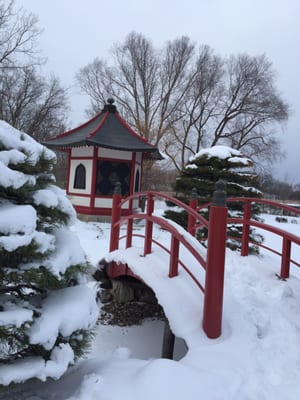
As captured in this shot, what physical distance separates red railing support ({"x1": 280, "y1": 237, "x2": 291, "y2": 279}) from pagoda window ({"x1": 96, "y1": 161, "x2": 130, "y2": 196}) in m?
8.37

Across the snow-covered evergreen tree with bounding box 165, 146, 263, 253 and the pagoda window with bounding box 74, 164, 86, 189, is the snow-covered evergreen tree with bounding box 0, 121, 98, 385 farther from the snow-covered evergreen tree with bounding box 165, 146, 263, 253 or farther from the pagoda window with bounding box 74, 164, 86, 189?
the pagoda window with bounding box 74, 164, 86, 189

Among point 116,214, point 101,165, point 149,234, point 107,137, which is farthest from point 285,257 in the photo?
point 107,137

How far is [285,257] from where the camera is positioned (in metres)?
3.76

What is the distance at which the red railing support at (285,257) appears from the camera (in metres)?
3.68

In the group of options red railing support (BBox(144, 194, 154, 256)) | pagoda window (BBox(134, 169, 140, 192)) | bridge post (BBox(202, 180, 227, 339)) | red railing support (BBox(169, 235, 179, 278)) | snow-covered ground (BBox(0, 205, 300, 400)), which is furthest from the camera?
pagoda window (BBox(134, 169, 140, 192))

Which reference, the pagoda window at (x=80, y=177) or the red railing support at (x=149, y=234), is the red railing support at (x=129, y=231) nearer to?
the red railing support at (x=149, y=234)

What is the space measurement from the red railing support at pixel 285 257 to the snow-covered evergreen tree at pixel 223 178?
161 inches

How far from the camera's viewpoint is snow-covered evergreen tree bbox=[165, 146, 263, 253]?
324 inches

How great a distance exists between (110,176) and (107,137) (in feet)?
4.57

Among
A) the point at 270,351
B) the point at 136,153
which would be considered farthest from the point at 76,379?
the point at 136,153

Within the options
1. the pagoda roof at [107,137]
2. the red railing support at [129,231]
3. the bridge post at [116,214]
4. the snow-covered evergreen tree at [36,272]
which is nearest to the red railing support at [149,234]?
the red railing support at [129,231]

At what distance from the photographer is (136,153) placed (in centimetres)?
1203

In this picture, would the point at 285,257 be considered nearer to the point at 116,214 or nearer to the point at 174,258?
the point at 174,258

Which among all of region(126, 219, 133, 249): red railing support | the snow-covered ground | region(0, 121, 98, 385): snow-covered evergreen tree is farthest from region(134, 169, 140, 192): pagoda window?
region(0, 121, 98, 385): snow-covered evergreen tree
